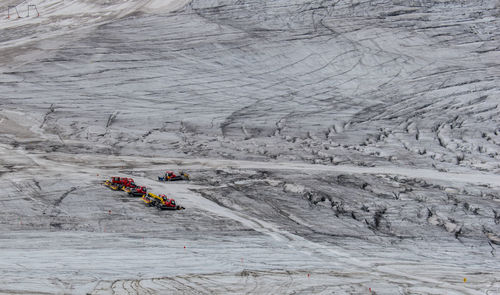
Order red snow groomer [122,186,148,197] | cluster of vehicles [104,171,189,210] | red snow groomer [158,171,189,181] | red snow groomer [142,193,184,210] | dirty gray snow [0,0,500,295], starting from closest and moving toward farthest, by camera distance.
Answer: dirty gray snow [0,0,500,295], red snow groomer [142,193,184,210], cluster of vehicles [104,171,189,210], red snow groomer [122,186,148,197], red snow groomer [158,171,189,181]

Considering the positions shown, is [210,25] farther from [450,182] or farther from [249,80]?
[450,182]

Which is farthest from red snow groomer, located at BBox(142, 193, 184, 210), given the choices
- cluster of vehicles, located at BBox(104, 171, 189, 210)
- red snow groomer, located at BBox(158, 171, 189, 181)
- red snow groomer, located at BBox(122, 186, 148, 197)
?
red snow groomer, located at BBox(158, 171, 189, 181)

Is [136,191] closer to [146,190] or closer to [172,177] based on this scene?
[146,190]

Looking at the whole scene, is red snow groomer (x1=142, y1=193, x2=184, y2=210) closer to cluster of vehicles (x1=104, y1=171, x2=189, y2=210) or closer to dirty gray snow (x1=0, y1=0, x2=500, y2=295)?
cluster of vehicles (x1=104, y1=171, x2=189, y2=210)

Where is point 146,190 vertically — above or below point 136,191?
below

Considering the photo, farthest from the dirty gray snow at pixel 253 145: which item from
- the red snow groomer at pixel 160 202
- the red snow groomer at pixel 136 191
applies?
the red snow groomer at pixel 136 191

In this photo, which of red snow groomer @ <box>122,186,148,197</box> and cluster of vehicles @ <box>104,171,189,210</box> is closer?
cluster of vehicles @ <box>104,171,189,210</box>

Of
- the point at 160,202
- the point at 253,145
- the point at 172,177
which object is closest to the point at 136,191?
the point at 160,202
